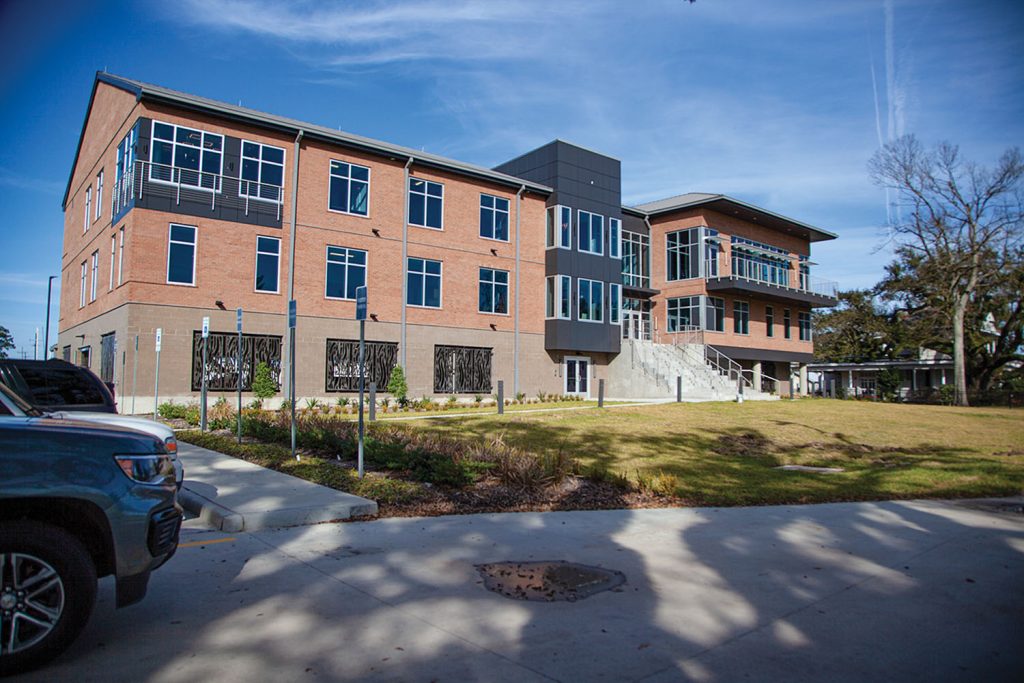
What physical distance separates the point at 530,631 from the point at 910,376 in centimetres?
6760

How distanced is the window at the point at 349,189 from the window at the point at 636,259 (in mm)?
17695

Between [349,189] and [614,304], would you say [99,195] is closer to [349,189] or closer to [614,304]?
[349,189]

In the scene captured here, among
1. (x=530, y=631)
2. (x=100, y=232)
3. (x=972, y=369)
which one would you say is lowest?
(x=530, y=631)

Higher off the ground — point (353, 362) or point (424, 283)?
point (424, 283)

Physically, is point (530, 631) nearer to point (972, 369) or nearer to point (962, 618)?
point (962, 618)

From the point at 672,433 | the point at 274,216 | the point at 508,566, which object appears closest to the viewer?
the point at 508,566

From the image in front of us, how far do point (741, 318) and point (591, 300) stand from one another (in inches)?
514

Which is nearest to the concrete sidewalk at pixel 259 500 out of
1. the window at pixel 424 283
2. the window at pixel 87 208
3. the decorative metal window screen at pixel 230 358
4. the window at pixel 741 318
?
the decorative metal window screen at pixel 230 358

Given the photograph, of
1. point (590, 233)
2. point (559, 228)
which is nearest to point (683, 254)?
point (590, 233)

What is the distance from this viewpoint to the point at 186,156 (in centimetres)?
2395

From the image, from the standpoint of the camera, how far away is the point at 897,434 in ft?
64.1

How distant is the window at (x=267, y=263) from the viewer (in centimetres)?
2486

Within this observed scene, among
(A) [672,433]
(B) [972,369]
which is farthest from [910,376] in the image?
(A) [672,433]

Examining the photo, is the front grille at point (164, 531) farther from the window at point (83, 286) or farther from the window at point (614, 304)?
the window at point (614, 304)
